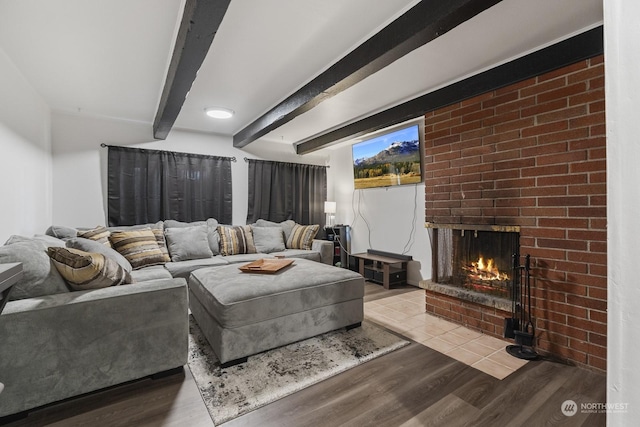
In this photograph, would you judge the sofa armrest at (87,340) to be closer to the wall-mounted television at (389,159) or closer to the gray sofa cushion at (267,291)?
the gray sofa cushion at (267,291)

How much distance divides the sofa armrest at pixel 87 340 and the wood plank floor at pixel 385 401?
116 mm

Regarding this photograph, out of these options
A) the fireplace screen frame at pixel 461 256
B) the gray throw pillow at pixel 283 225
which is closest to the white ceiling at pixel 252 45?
the fireplace screen frame at pixel 461 256

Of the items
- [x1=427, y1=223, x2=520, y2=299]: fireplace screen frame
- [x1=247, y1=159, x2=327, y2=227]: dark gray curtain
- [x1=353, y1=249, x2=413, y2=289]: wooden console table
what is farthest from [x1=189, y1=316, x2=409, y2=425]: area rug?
[x1=247, y1=159, x2=327, y2=227]: dark gray curtain

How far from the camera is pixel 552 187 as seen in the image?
2.22m

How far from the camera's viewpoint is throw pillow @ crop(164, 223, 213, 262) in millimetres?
3650

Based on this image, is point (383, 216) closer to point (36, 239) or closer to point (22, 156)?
point (36, 239)

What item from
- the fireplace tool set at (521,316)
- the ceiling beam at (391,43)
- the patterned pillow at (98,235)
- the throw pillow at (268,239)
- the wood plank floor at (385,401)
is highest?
the ceiling beam at (391,43)

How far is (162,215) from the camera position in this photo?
167 inches

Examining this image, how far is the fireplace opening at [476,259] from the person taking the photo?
260cm

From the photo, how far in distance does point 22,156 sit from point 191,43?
211 cm

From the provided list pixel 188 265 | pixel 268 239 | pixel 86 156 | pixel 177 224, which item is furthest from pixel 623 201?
pixel 86 156

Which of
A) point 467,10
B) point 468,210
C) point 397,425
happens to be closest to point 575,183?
point 468,210

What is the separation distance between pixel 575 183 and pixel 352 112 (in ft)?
7.93

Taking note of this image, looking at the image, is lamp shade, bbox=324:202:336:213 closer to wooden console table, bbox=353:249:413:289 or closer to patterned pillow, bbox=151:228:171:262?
wooden console table, bbox=353:249:413:289
